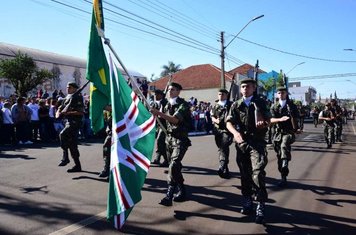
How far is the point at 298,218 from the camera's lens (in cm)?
563

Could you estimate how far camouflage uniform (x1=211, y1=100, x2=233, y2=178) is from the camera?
28.4 feet

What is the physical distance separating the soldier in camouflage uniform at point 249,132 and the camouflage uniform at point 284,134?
2.32 meters

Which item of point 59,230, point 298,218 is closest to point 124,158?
point 59,230

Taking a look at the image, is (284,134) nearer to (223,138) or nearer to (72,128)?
(223,138)

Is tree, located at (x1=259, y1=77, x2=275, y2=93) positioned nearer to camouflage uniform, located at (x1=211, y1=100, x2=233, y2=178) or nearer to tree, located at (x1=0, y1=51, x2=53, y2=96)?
tree, located at (x1=0, y1=51, x2=53, y2=96)

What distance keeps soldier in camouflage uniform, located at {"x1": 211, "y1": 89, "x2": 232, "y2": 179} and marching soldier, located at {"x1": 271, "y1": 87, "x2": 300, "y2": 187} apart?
1092mm

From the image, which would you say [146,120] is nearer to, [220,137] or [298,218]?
[298,218]

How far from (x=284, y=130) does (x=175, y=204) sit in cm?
332

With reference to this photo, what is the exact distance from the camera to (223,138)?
8.86m

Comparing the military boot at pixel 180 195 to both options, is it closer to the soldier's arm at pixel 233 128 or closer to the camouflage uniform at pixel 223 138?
the soldier's arm at pixel 233 128

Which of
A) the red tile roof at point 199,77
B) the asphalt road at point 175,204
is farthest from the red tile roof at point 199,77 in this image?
the asphalt road at point 175,204

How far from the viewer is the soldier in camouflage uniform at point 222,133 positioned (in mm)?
8672

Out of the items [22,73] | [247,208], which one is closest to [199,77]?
[22,73]

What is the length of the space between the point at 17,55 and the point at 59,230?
28.4 meters
